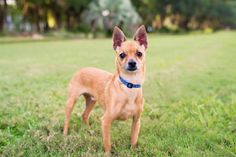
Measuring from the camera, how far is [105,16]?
145ft

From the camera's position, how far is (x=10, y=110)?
6.19 metres

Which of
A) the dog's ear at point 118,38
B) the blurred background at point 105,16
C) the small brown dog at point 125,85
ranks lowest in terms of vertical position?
the blurred background at point 105,16

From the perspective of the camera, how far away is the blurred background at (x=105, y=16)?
145 feet

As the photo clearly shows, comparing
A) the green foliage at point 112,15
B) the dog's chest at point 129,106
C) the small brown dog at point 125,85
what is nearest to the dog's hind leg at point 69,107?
the small brown dog at point 125,85

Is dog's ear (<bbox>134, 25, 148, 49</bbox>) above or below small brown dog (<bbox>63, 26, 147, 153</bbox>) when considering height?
above

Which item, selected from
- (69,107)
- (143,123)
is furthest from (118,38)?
(143,123)

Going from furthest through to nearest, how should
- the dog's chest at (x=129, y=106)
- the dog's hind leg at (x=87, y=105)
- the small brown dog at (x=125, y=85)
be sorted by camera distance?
1. the dog's hind leg at (x=87, y=105)
2. the dog's chest at (x=129, y=106)
3. the small brown dog at (x=125, y=85)

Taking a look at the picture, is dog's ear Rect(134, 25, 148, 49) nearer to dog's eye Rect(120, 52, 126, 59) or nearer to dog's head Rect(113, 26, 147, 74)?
dog's head Rect(113, 26, 147, 74)

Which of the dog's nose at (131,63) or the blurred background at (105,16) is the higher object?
the dog's nose at (131,63)

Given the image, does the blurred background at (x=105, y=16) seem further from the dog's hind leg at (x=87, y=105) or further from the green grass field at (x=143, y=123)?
the dog's hind leg at (x=87, y=105)

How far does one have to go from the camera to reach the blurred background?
145ft

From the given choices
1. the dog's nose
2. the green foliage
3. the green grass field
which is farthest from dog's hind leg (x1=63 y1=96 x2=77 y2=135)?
the green foliage

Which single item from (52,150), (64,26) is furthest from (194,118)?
(64,26)

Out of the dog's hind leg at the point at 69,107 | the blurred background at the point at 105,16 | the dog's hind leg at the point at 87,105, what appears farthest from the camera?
the blurred background at the point at 105,16
